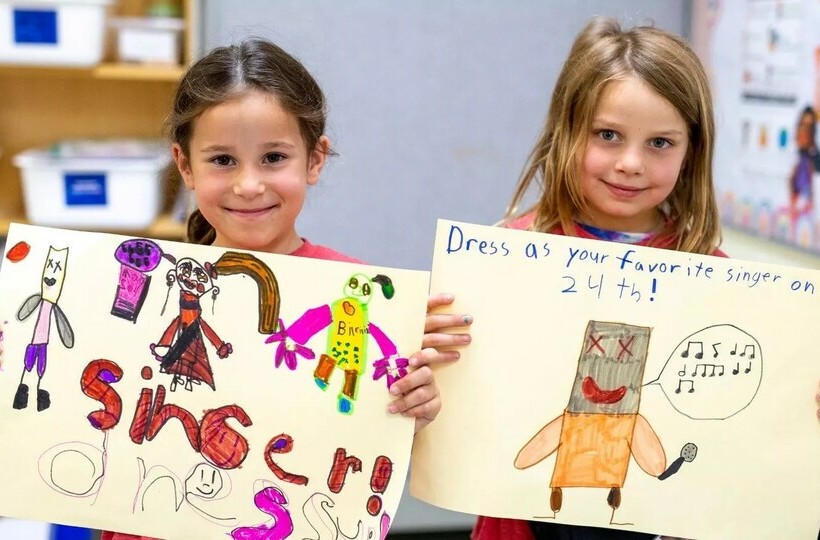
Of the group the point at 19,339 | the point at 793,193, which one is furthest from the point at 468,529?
the point at 19,339


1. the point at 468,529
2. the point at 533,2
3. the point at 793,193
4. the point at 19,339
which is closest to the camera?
the point at 19,339

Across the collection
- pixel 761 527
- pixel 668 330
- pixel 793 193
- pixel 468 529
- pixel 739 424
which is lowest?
pixel 468 529

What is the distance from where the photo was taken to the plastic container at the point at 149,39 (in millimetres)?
2002

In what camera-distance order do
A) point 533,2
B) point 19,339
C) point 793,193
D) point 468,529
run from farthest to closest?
1. point 468,529
2. point 533,2
3. point 793,193
4. point 19,339

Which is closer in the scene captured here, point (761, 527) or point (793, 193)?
point (761, 527)

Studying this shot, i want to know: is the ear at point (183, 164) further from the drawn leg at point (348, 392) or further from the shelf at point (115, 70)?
the shelf at point (115, 70)

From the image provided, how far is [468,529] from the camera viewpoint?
2150mm

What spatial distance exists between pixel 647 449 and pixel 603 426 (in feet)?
0.20

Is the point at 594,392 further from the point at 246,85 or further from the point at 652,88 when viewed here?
the point at 246,85

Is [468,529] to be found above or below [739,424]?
below

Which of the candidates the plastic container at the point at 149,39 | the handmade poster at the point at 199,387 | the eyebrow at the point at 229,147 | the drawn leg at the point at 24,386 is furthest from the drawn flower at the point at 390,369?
the plastic container at the point at 149,39

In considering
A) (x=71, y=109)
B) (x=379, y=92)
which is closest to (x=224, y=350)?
(x=379, y=92)

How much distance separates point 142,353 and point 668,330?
1.98 ft

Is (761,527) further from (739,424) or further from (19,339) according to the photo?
(19,339)
